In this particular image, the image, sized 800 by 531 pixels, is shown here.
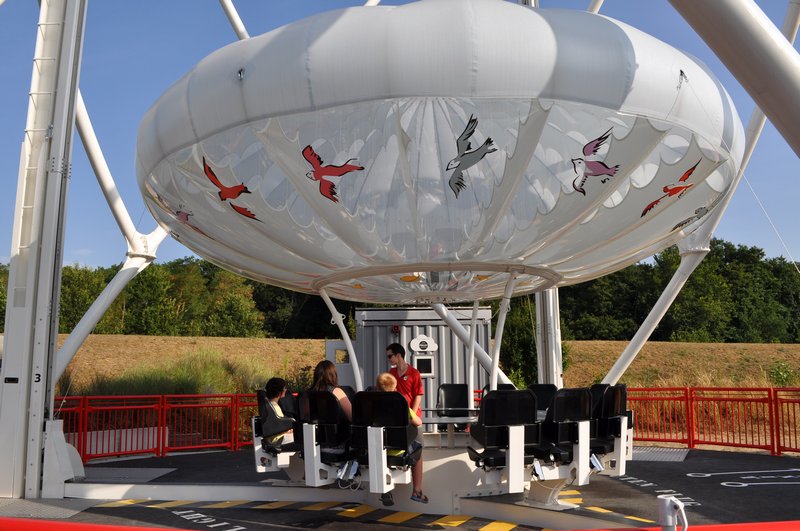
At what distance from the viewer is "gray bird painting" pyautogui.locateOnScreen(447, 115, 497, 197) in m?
7.49

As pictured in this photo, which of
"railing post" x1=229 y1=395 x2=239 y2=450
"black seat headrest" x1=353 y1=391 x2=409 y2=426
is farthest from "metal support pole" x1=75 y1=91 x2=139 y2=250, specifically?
"black seat headrest" x1=353 y1=391 x2=409 y2=426

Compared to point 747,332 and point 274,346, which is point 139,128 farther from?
point 747,332

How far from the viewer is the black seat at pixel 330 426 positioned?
27.8ft

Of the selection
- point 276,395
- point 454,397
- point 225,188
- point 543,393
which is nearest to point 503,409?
point 276,395

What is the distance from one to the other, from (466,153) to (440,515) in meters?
4.25

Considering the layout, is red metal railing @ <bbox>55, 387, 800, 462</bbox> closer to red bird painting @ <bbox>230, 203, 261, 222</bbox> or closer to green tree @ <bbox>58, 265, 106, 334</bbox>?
red bird painting @ <bbox>230, 203, 261, 222</bbox>

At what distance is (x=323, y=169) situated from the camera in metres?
7.93

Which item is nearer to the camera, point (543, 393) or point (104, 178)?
point (543, 393)

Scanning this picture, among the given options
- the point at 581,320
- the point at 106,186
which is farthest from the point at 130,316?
the point at 106,186

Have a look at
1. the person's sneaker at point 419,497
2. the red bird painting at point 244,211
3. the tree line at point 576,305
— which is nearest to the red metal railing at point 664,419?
the person's sneaker at point 419,497

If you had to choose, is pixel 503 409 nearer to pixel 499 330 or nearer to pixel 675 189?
pixel 499 330

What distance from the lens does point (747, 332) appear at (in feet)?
193

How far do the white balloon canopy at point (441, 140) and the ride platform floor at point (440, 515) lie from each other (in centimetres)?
304

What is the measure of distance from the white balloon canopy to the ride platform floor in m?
3.04
